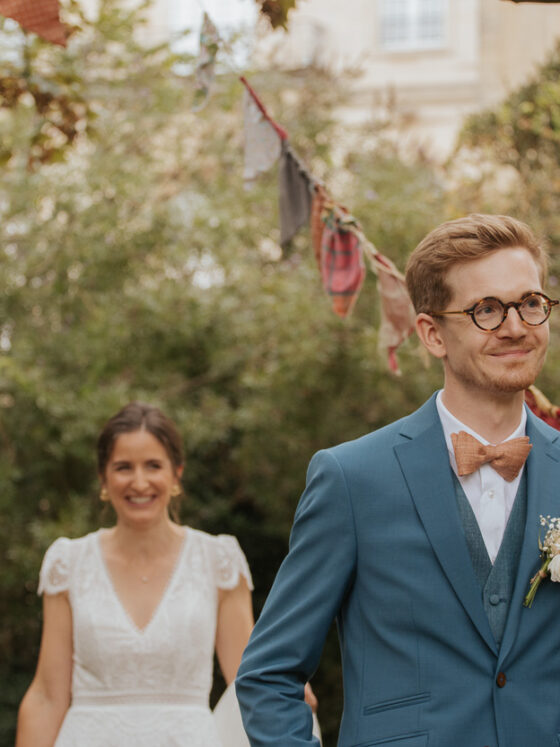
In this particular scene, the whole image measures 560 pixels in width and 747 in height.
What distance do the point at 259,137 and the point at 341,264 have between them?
2.10ft

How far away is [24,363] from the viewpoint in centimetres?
802

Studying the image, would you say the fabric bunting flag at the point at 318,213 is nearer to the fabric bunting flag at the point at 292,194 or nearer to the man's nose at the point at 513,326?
the fabric bunting flag at the point at 292,194

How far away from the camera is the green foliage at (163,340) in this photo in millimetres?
7926

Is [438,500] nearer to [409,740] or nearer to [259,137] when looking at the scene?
[409,740]

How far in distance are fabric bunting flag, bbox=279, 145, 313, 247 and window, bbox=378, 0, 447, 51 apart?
19.7 meters

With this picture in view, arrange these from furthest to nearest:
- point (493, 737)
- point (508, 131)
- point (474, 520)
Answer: point (508, 131) < point (474, 520) < point (493, 737)

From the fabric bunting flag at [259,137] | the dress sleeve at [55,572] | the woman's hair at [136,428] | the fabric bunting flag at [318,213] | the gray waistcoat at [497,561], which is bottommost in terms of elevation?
the dress sleeve at [55,572]

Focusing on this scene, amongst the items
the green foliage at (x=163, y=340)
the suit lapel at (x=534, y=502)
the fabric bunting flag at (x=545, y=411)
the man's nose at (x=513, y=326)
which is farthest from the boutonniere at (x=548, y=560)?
the green foliage at (x=163, y=340)

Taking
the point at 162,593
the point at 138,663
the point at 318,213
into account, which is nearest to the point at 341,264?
the point at 318,213

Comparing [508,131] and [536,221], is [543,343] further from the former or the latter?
[508,131]

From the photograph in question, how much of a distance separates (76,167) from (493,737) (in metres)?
7.06

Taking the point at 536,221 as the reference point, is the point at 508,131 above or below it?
above

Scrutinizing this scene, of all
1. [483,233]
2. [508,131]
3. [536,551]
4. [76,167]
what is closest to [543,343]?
[483,233]

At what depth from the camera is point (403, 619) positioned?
227 centimetres
